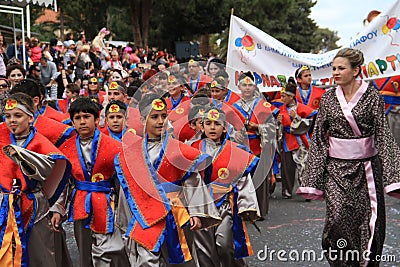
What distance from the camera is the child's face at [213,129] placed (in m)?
5.39

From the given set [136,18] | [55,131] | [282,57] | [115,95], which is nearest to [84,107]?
[55,131]

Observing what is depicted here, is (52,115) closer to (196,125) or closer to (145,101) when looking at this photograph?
(196,125)

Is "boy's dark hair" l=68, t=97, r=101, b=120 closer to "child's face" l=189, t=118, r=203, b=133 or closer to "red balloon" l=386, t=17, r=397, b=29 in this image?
"child's face" l=189, t=118, r=203, b=133

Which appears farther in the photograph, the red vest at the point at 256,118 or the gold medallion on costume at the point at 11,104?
the red vest at the point at 256,118

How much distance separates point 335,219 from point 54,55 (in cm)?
1188

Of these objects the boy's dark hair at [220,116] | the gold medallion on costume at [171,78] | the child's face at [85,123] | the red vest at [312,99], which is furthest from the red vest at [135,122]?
the red vest at [312,99]

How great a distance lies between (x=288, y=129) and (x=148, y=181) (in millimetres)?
5039

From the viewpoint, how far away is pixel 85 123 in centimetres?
515

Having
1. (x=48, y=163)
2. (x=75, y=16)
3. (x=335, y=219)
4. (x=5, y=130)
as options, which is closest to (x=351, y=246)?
(x=335, y=219)

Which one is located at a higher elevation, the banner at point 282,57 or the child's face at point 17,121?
the banner at point 282,57

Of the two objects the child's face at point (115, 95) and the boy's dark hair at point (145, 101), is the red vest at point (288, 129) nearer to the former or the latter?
the child's face at point (115, 95)

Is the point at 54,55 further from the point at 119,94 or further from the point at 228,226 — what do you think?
the point at 228,226

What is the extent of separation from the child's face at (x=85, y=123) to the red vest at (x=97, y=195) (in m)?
0.13

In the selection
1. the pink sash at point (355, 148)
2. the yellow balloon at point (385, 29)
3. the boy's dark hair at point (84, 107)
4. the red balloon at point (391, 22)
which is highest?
the red balloon at point (391, 22)
